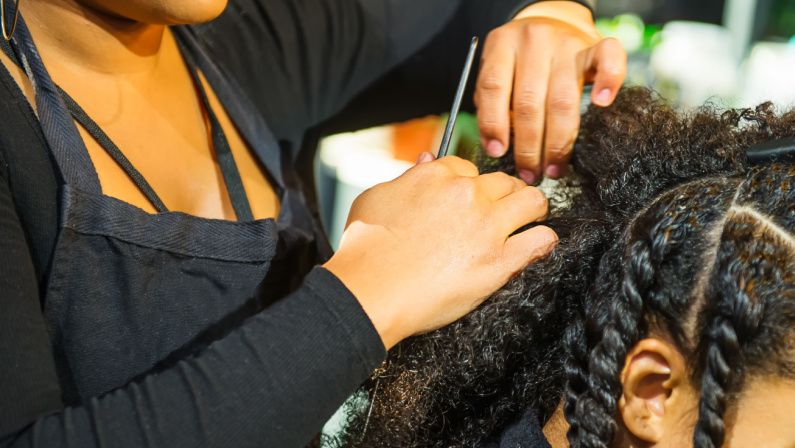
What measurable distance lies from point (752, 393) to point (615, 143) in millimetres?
344

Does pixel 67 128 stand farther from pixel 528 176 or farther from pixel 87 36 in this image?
pixel 528 176

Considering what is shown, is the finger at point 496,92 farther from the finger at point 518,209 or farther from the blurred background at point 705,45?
the blurred background at point 705,45

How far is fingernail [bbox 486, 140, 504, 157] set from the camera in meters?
0.87

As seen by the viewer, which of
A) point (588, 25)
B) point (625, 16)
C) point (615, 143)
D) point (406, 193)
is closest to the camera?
point (406, 193)

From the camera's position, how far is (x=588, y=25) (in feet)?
3.15

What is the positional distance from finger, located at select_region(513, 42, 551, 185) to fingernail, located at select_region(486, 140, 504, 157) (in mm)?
24

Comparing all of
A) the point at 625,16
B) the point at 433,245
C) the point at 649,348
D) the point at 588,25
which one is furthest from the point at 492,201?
the point at 625,16

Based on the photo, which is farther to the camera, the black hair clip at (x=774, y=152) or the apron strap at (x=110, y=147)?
the apron strap at (x=110, y=147)

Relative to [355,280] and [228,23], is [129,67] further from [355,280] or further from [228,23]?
[355,280]

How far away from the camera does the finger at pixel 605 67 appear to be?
78cm

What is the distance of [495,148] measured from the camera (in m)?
0.88

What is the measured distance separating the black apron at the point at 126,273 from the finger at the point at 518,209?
12.0 inches

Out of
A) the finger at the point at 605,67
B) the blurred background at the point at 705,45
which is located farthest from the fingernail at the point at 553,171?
the blurred background at the point at 705,45

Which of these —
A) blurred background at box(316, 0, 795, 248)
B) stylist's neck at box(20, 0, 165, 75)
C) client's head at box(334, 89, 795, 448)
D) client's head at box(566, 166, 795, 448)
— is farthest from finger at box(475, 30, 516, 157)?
blurred background at box(316, 0, 795, 248)
